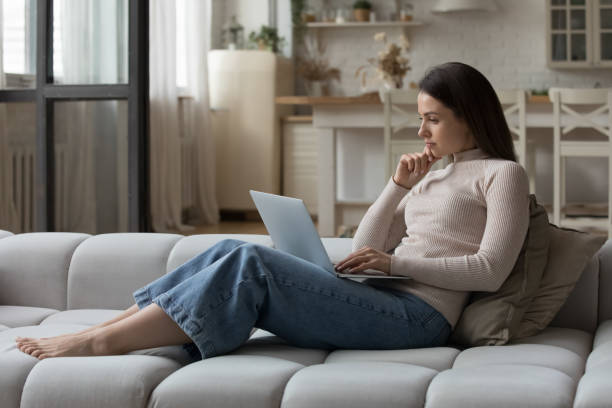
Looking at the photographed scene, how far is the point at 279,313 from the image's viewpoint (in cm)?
197

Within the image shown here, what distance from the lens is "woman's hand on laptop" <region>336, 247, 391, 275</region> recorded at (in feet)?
6.62

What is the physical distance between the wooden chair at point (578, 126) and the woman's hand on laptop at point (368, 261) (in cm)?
317

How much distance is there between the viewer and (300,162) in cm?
760

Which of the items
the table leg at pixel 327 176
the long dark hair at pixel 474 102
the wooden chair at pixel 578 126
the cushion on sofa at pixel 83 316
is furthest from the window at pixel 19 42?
the long dark hair at pixel 474 102

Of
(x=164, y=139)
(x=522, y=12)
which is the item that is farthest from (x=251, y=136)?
(x=522, y=12)

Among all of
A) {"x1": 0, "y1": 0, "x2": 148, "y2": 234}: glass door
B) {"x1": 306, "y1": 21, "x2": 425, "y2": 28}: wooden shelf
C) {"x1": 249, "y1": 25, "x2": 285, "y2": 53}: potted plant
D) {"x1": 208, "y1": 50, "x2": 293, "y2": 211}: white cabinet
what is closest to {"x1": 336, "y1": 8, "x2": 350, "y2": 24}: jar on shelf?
{"x1": 306, "y1": 21, "x2": 425, "y2": 28}: wooden shelf

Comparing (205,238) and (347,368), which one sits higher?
(205,238)

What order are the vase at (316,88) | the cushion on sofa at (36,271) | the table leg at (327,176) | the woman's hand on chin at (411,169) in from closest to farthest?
the woman's hand on chin at (411,169)
the cushion on sofa at (36,271)
the table leg at (327,176)
the vase at (316,88)

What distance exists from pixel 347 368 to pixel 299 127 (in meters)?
5.89

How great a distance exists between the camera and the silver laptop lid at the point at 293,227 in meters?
2.03

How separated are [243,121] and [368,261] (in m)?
5.44

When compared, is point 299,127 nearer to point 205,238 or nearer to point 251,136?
point 251,136

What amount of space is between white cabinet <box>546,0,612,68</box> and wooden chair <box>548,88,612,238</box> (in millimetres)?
2124

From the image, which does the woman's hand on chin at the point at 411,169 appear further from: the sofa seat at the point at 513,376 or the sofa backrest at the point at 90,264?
the sofa seat at the point at 513,376
